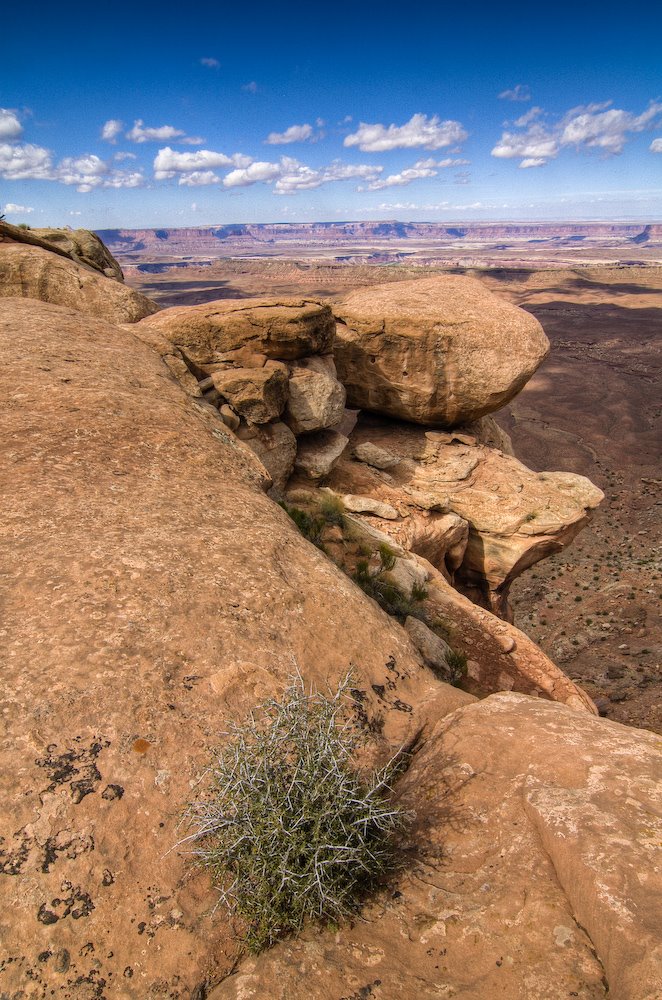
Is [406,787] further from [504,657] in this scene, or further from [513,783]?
[504,657]

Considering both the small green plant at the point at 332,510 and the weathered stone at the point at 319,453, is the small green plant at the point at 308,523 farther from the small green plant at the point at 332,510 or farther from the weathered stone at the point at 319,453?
the weathered stone at the point at 319,453

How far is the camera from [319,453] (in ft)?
43.3

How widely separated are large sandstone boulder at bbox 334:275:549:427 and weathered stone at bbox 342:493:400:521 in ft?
12.7

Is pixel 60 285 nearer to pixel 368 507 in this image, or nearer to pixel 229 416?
pixel 229 416

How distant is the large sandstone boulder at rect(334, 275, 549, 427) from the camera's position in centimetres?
1399

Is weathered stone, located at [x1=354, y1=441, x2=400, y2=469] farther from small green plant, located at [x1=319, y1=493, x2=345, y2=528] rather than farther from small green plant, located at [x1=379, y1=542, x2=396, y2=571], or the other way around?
small green plant, located at [x1=379, y1=542, x2=396, y2=571]

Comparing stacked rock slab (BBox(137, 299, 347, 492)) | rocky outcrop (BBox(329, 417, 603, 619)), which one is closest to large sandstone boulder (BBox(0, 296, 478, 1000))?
stacked rock slab (BBox(137, 299, 347, 492))

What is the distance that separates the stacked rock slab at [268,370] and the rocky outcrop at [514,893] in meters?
8.76

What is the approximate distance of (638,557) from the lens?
2464cm

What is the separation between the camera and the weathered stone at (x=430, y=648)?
7148 millimetres

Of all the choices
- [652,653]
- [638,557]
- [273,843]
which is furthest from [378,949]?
[638,557]

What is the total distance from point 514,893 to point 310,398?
1090cm

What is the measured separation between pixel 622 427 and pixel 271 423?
4272 centimetres

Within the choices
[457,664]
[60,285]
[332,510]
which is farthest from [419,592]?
[60,285]
